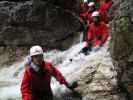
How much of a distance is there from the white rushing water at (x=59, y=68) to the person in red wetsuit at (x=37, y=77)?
5.67 feet

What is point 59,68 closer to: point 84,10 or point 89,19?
point 89,19

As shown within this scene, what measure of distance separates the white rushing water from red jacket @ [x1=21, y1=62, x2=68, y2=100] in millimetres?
1805

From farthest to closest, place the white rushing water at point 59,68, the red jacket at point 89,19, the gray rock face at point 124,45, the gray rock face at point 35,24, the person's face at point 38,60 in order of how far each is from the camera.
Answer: the gray rock face at point 35,24, the red jacket at point 89,19, the white rushing water at point 59,68, the gray rock face at point 124,45, the person's face at point 38,60

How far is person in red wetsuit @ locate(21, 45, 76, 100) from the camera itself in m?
7.65

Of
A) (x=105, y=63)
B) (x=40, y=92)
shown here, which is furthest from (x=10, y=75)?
→ (x=40, y=92)

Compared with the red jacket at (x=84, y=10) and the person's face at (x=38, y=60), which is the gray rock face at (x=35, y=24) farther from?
the person's face at (x=38, y=60)

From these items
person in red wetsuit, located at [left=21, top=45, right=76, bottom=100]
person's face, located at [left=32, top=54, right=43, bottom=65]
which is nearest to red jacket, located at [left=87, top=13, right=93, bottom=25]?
person in red wetsuit, located at [left=21, top=45, right=76, bottom=100]

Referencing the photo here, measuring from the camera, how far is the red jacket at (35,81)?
7.75m

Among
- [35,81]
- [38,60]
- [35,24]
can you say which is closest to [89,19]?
[35,24]

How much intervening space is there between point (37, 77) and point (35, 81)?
98 mm

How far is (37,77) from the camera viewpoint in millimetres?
7875

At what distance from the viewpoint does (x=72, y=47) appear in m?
16.9

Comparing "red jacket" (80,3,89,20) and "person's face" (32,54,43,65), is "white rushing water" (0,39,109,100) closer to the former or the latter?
"red jacket" (80,3,89,20)

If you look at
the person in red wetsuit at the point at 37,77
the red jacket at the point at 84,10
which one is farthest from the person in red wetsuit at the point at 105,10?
the person in red wetsuit at the point at 37,77
